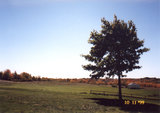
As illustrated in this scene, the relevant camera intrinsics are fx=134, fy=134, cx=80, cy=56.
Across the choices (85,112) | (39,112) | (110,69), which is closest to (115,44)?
(110,69)

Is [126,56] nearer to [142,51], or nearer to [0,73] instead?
[142,51]

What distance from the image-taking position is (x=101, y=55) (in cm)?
2905

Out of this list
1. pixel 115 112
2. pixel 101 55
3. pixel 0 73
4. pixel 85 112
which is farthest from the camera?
pixel 0 73

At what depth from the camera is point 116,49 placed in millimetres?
27578

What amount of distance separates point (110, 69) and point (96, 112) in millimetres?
14254

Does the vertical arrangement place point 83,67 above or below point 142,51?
below

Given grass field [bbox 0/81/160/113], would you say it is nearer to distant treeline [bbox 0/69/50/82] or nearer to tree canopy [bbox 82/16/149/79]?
tree canopy [bbox 82/16/149/79]


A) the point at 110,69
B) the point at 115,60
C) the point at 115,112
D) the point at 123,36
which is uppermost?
the point at 123,36

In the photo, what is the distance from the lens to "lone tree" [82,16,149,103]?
26953mm

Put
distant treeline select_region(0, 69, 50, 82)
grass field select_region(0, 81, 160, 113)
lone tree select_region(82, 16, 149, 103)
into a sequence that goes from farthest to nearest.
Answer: distant treeline select_region(0, 69, 50, 82)
lone tree select_region(82, 16, 149, 103)
grass field select_region(0, 81, 160, 113)

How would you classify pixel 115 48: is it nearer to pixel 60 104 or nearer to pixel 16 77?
→ pixel 60 104

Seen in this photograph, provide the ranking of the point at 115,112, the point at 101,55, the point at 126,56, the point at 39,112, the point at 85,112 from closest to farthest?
the point at 39,112
the point at 85,112
the point at 115,112
the point at 126,56
the point at 101,55

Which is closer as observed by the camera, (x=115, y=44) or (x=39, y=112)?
(x=39, y=112)

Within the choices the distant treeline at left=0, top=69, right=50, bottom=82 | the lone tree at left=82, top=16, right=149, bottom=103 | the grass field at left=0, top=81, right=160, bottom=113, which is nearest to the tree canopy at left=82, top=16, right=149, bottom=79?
the lone tree at left=82, top=16, right=149, bottom=103
